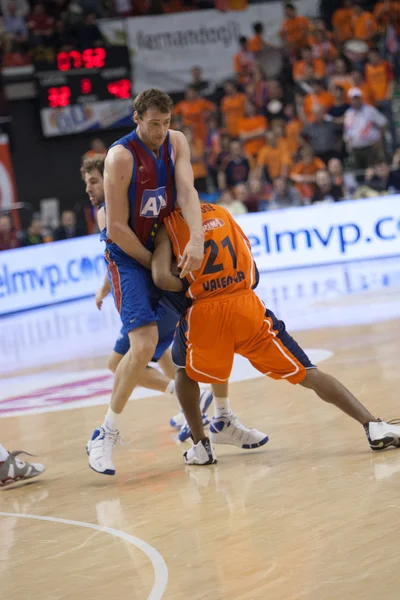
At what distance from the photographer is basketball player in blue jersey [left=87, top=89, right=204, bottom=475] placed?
5023 millimetres

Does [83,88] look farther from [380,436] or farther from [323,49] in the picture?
[380,436]

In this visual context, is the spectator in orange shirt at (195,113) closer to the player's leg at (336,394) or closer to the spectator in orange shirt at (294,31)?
the spectator in orange shirt at (294,31)

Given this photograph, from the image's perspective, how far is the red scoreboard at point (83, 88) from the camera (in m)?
18.9

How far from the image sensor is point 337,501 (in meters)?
4.21

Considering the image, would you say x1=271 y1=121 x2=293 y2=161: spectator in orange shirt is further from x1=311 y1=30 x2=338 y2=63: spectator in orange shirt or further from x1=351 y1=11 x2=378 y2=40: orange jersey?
x1=351 y1=11 x2=378 y2=40: orange jersey

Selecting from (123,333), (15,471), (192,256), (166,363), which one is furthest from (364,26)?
(15,471)

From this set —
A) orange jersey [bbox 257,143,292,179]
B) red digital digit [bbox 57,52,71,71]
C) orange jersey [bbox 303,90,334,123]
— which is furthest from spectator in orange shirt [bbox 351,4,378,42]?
red digital digit [bbox 57,52,71,71]

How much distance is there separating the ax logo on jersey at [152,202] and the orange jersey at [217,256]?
86mm

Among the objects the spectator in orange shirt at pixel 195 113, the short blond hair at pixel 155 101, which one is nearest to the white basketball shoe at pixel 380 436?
the short blond hair at pixel 155 101

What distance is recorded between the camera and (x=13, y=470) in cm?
525

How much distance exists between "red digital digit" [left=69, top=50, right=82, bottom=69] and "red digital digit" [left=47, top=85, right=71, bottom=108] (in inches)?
18.5

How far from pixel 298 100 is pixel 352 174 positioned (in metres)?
2.32

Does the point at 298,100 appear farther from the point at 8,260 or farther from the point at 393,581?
the point at 393,581

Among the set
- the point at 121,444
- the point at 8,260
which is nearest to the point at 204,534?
the point at 121,444
